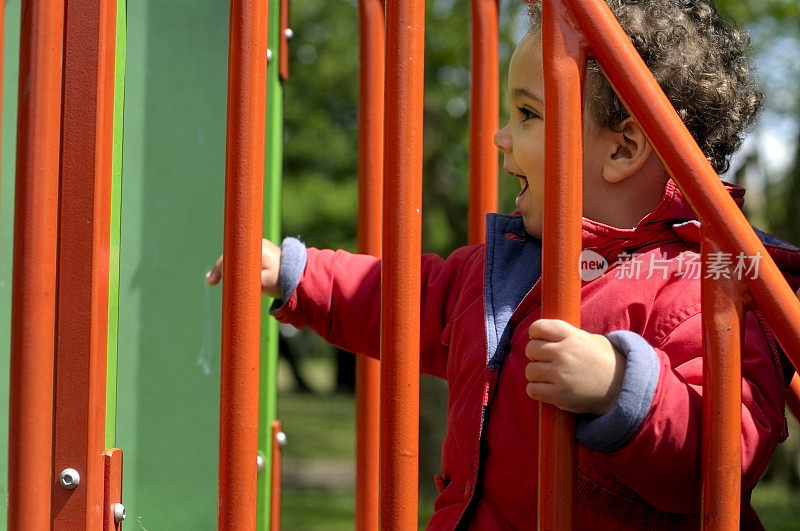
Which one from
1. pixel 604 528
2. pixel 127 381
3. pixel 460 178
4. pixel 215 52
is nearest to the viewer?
pixel 604 528

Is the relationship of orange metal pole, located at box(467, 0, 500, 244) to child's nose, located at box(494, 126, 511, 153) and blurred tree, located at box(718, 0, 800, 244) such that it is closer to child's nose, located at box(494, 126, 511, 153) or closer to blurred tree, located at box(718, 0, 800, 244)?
child's nose, located at box(494, 126, 511, 153)

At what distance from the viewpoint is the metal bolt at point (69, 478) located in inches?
53.9

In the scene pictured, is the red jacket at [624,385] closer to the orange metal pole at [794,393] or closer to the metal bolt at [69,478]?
the orange metal pole at [794,393]

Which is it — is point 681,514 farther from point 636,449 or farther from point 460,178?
point 460,178

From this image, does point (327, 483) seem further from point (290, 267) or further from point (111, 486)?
point (111, 486)

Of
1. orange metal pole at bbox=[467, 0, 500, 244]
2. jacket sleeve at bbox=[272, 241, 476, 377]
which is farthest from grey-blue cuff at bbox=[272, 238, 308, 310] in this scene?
orange metal pole at bbox=[467, 0, 500, 244]

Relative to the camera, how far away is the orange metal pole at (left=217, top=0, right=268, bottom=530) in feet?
4.38

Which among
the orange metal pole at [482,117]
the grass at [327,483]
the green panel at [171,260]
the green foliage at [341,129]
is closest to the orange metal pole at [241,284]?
the green panel at [171,260]

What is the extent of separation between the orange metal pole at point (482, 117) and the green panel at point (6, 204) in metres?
0.98

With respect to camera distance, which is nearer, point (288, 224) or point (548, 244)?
point (548, 244)

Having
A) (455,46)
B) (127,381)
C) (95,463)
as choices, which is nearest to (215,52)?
(127,381)

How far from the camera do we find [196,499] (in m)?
2.29

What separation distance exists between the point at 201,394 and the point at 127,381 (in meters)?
0.19

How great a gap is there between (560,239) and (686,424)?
12.0 inches
